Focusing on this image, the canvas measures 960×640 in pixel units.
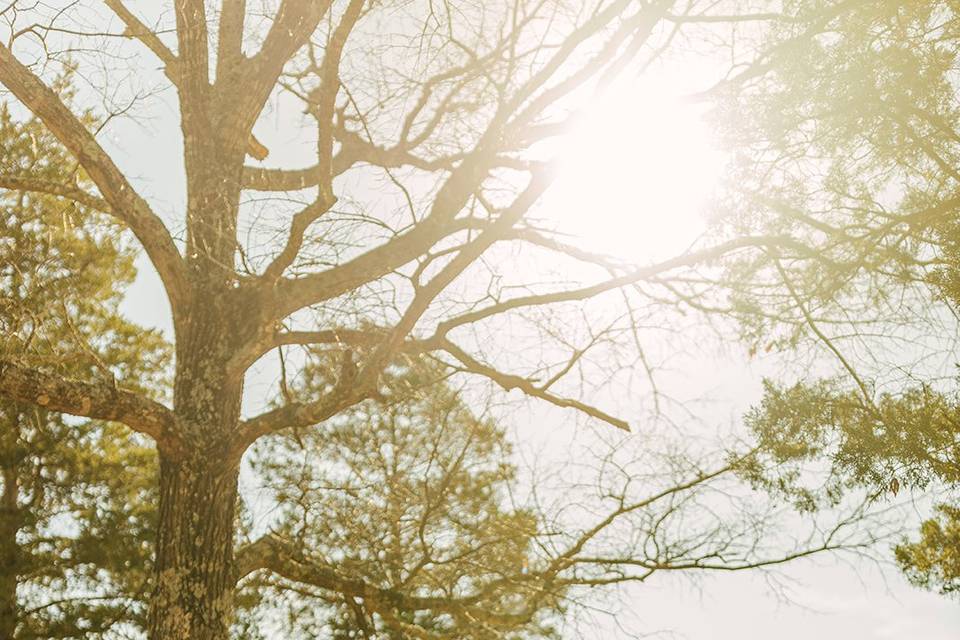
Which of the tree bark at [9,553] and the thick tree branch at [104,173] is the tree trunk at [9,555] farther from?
the thick tree branch at [104,173]

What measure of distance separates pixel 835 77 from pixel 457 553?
3.74 metres

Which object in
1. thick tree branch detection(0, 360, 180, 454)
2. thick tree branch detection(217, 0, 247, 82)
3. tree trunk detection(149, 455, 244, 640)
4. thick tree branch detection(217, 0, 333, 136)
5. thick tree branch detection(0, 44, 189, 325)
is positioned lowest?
tree trunk detection(149, 455, 244, 640)

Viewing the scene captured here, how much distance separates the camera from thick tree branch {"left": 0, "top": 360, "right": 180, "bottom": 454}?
3391 millimetres

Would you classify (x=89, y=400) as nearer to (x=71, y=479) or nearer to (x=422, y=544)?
(x=422, y=544)

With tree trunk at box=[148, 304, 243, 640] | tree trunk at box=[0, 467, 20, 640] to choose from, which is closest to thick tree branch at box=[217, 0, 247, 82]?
tree trunk at box=[148, 304, 243, 640]

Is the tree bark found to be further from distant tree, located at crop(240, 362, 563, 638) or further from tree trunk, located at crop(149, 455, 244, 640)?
tree trunk, located at crop(149, 455, 244, 640)

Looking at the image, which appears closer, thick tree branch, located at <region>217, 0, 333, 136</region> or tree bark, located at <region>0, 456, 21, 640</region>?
thick tree branch, located at <region>217, 0, 333, 136</region>

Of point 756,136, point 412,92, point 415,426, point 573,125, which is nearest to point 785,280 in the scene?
point 756,136

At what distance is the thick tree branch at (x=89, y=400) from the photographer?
11.1 feet

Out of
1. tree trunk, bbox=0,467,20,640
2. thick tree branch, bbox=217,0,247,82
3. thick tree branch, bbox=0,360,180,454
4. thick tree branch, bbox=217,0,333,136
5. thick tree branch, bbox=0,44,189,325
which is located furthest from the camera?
tree trunk, bbox=0,467,20,640

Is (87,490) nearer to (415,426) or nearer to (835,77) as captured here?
(415,426)

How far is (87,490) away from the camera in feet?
32.1

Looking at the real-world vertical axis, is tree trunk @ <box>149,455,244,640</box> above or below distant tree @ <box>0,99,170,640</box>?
below

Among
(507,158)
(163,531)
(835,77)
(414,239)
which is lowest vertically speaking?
(163,531)
